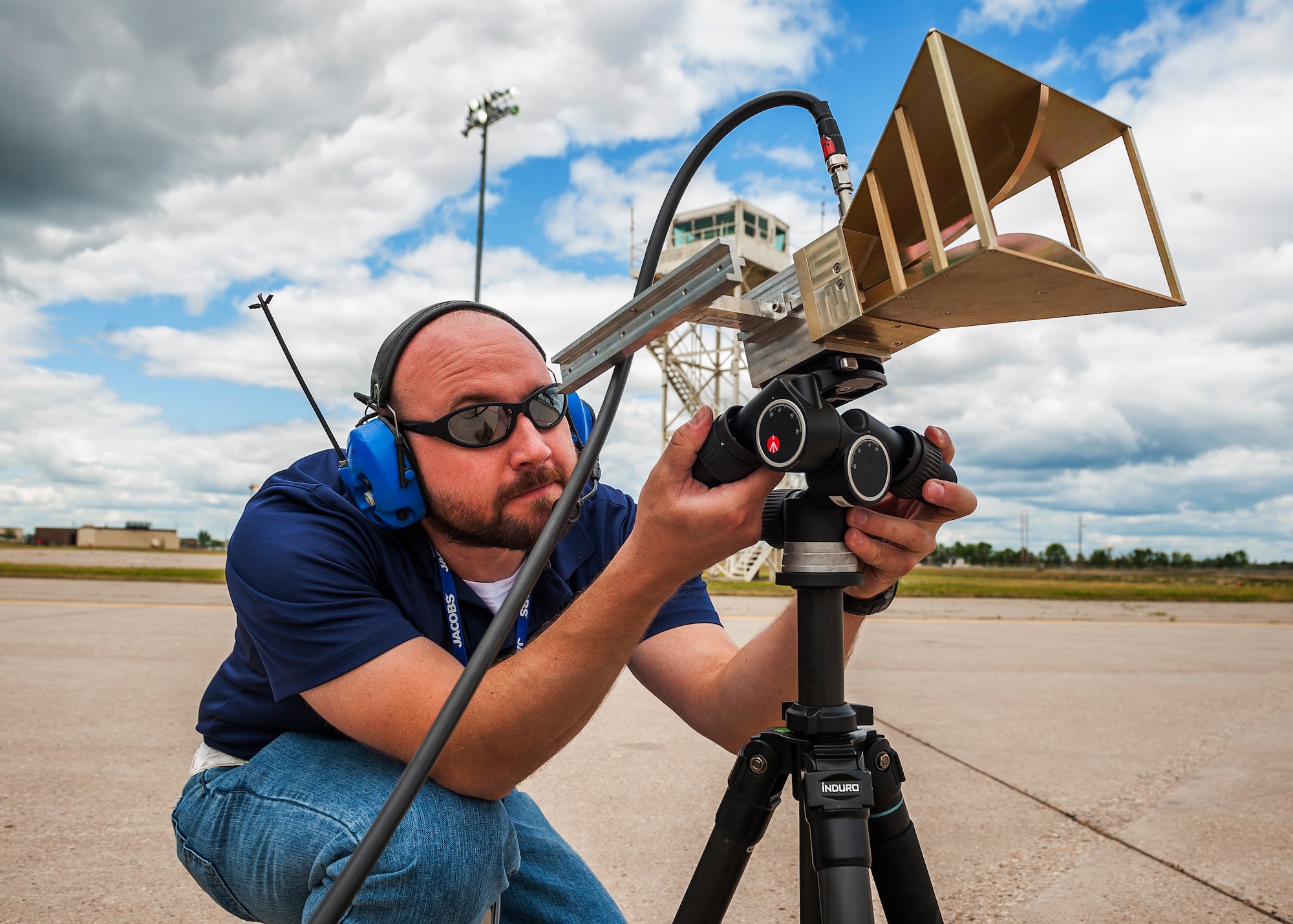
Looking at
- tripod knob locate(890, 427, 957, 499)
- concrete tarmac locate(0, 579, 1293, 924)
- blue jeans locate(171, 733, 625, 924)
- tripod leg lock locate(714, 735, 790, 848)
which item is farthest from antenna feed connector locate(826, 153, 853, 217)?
concrete tarmac locate(0, 579, 1293, 924)

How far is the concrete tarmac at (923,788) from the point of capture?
2453mm

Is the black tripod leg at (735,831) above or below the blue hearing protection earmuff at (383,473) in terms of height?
below

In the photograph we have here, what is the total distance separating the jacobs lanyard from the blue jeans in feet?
0.94

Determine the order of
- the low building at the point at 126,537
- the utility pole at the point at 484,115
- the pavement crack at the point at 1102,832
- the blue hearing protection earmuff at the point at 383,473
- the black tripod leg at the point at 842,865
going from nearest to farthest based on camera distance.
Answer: the black tripod leg at the point at 842,865
the blue hearing protection earmuff at the point at 383,473
the pavement crack at the point at 1102,832
the utility pole at the point at 484,115
the low building at the point at 126,537

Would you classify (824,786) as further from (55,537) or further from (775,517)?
(55,537)

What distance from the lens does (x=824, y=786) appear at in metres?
1.14

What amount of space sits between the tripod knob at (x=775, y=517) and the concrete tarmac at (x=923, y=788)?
63.6 inches

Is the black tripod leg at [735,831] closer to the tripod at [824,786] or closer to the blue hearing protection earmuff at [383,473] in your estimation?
the tripod at [824,786]

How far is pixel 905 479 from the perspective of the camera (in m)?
1.22

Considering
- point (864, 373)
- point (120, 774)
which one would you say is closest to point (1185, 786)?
point (864, 373)

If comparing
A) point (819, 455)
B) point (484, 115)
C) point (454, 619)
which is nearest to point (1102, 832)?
point (454, 619)

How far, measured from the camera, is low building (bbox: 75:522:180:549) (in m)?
72.2

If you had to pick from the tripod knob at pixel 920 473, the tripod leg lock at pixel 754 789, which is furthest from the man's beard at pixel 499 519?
the tripod knob at pixel 920 473

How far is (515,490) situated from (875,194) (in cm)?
105
